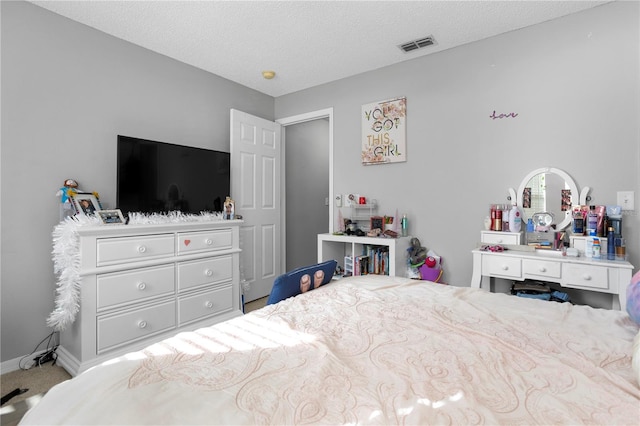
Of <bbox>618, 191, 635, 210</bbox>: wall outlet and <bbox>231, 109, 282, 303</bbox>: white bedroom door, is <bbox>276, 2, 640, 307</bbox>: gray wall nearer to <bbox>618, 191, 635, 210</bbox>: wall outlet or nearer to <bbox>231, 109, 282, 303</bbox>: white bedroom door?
<bbox>618, 191, 635, 210</bbox>: wall outlet

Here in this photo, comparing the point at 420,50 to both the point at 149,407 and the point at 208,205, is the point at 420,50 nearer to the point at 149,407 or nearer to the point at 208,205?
the point at 208,205

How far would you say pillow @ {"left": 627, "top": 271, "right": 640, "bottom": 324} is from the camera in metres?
1.13

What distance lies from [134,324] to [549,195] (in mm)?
3337

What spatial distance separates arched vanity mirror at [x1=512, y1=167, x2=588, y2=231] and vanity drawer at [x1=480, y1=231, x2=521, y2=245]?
0.19 m

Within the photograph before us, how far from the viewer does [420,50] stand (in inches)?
116

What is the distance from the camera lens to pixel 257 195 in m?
3.77

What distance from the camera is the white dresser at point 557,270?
198cm

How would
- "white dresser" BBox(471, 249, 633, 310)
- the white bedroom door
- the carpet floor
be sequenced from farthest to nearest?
1. the white bedroom door
2. "white dresser" BBox(471, 249, 633, 310)
3. the carpet floor

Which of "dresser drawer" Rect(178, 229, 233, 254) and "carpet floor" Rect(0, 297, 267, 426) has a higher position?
"dresser drawer" Rect(178, 229, 233, 254)

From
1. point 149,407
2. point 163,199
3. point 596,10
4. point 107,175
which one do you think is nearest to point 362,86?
point 596,10

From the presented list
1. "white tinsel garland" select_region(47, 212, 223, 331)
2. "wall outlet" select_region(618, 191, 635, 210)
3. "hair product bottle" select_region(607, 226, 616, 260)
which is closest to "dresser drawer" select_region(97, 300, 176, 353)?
"white tinsel garland" select_region(47, 212, 223, 331)

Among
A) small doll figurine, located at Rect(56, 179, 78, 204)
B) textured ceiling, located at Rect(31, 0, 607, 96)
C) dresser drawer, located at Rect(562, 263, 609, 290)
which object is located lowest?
dresser drawer, located at Rect(562, 263, 609, 290)

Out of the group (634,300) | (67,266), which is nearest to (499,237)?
(634,300)

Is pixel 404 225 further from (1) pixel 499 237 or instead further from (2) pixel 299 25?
(2) pixel 299 25
